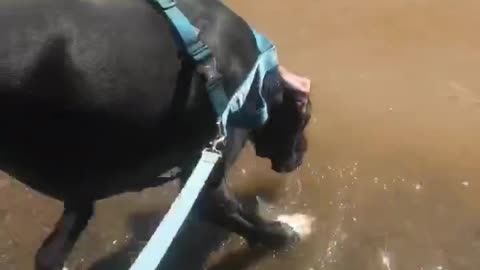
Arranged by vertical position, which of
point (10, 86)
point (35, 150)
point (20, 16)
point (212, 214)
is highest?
point (20, 16)

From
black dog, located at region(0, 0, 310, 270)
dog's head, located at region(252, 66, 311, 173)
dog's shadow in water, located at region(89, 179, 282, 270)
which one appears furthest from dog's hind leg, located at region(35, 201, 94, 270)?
dog's head, located at region(252, 66, 311, 173)

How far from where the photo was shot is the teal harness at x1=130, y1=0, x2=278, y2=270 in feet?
4.98

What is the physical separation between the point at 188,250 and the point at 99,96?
3.04 feet

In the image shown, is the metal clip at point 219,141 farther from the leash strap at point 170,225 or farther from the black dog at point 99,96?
the black dog at point 99,96

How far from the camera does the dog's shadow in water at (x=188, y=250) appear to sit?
268cm

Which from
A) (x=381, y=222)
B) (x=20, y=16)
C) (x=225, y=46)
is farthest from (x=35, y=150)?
(x=381, y=222)

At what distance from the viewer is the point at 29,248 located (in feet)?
8.93

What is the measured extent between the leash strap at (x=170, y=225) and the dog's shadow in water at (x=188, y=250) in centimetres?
94

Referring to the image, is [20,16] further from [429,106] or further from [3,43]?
[429,106]

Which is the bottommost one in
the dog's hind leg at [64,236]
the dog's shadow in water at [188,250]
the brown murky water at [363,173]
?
the dog's shadow in water at [188,250]

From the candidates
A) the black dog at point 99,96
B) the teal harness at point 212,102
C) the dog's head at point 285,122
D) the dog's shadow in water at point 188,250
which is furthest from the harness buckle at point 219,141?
the dog's shadow in water at point 188,250

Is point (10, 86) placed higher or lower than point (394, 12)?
higher

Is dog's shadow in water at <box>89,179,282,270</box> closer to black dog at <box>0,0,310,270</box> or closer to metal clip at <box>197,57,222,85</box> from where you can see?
black dog at <box>0,0,310,270</box>

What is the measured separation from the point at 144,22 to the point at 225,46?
226 mm
